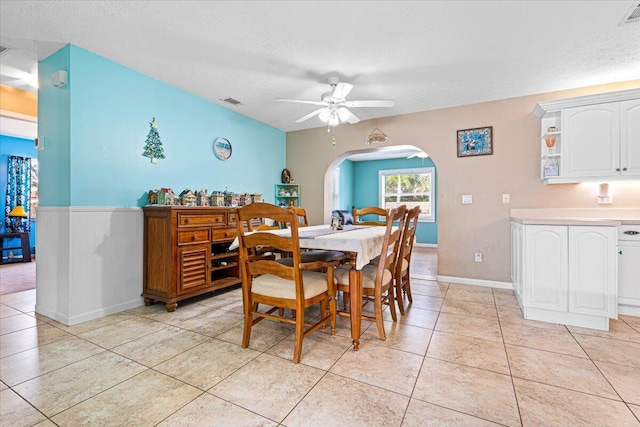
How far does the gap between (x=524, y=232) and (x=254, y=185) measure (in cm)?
361

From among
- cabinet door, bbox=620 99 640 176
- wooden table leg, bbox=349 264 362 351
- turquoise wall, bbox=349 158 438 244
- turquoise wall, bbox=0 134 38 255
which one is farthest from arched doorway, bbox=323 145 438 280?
turquoise wall, bbox=0 134 38 255

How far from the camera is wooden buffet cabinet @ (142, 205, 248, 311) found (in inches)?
114

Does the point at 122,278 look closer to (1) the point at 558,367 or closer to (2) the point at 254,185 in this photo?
(2) the point at 254,185

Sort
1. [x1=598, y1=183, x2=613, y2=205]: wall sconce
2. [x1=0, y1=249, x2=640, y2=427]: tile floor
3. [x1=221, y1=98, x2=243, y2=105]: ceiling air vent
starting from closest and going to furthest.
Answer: [x1=0, y1=249, x2=640, y2=427]: tile floor
[x1=598, y1=183, x2=613, y2=205]: wall sconce
[x1=221, y1=98, x2=243, y2=105]: ceiling air vent

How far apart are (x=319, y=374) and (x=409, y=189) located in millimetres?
7139

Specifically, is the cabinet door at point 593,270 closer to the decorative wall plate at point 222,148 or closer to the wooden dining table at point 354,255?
the wooden dining table at point 354,255

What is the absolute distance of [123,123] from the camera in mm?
2982

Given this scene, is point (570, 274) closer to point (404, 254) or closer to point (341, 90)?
point (404, 254)

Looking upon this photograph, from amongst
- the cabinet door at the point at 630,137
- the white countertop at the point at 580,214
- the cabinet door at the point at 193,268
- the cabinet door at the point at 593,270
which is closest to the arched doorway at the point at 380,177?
the white countertop at the point at 580,214

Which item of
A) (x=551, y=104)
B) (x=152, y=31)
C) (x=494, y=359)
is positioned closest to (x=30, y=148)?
(x=152, y=31)

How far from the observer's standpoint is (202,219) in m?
3.17

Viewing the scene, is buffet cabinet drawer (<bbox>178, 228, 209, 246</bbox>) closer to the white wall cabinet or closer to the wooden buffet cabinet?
the wooden buffet cabinet

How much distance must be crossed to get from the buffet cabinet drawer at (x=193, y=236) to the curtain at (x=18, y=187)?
5.51 m

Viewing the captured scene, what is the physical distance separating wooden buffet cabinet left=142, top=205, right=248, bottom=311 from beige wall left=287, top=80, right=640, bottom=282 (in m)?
2.93
